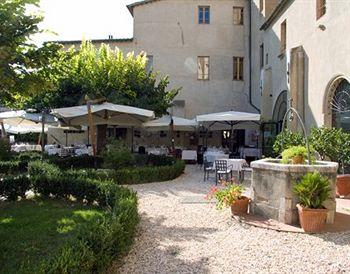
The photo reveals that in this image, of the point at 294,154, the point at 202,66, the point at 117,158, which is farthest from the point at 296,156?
the point at 202,66

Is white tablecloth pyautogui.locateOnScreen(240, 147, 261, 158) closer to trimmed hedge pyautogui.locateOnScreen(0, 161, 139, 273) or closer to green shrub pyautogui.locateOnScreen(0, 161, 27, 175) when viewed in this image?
green shrub pyautogui.locateOnScreen(0, 161, 27, 175)

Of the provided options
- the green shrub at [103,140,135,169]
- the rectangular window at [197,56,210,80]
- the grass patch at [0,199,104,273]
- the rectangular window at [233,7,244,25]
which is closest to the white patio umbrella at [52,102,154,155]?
the green shrub at [103,140,135,169]

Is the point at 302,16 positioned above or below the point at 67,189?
above

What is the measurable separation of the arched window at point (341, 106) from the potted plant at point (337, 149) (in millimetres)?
1356

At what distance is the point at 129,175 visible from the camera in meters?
13.1

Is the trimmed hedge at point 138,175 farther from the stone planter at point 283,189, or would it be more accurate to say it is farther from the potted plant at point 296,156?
the potted plant at point 296,156

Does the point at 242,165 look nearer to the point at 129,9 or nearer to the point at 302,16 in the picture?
the point at 302,16

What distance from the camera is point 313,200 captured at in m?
7.51

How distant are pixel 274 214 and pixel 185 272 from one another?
128 inches

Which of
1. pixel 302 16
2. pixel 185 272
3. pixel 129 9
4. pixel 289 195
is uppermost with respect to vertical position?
pixel 129 9

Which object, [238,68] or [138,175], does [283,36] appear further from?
[138,175]

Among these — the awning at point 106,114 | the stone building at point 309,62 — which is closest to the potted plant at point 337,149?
the stone building at point 309,62

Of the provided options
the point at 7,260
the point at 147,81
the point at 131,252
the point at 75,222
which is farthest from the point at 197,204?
the point at 147,81

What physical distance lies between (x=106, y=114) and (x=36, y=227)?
Answer: 27.5 ft
